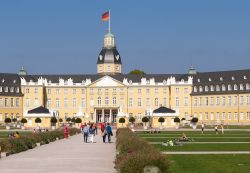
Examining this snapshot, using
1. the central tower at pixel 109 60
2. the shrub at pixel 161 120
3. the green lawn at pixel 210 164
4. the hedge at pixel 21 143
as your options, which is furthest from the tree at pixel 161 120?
the green lawn at pixel 210 164

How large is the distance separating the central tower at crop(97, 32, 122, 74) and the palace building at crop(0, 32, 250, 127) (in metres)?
2.42

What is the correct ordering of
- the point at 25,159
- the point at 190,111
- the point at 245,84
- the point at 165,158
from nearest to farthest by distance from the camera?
1. the point at 165,158
2. the point at 25,159
3. the point at 245,84
4. the point at 190,111

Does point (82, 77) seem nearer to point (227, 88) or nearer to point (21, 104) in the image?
point (21, 104)

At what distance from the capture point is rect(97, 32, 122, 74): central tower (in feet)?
421

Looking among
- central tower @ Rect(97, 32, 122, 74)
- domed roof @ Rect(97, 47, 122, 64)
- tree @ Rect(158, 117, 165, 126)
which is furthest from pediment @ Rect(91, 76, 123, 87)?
tree @ Rect(158, 117, 165, 126)

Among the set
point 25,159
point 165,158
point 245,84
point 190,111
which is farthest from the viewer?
point 190,111

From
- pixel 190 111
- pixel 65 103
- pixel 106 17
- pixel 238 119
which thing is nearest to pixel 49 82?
pixel 65 103

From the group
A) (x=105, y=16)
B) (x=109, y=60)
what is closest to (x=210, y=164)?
(x=105, y=16)

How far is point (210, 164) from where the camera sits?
22266 mm

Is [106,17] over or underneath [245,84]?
over

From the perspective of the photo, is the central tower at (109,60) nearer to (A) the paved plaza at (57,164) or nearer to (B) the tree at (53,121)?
(B) the tree at (53,121)

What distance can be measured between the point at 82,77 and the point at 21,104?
44.6 feet

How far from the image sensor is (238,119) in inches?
4296

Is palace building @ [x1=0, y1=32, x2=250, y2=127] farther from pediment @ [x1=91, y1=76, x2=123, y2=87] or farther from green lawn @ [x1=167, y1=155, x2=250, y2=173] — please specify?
green lawn @ [x1=167, y1=155, x2=250, y2=173]
